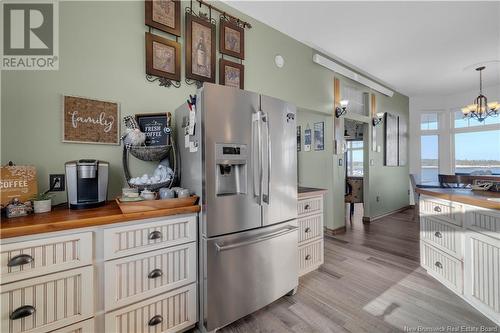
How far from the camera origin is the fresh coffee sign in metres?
1.54

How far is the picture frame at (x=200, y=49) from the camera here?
2035 mm

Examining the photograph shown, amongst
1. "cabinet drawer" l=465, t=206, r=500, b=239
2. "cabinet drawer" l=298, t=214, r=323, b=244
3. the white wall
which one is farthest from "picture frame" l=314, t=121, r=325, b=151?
the white wall

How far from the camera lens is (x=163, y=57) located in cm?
190

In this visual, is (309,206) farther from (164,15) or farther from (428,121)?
(428,121)

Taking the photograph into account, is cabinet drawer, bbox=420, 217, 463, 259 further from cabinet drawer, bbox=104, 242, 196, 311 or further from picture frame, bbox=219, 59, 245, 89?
picture frame, bbox=219, 59, 245, 89

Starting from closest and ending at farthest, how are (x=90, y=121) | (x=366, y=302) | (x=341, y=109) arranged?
1. (x=90, y=121)
2. (x=366, y=302)
3. (x=341, y=109)

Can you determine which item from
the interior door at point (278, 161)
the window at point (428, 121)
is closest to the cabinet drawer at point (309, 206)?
the interior door at point (278, 161)

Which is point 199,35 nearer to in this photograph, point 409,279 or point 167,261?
point 167,261

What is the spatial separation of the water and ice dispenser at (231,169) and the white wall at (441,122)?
6452 mm

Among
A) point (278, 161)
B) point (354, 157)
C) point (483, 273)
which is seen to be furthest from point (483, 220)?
point (354, 157)

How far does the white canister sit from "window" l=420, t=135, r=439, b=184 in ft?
25.0

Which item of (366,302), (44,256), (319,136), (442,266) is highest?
(319,136)

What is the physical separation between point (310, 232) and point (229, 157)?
1376mm

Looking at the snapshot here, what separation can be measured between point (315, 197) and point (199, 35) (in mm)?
2002
